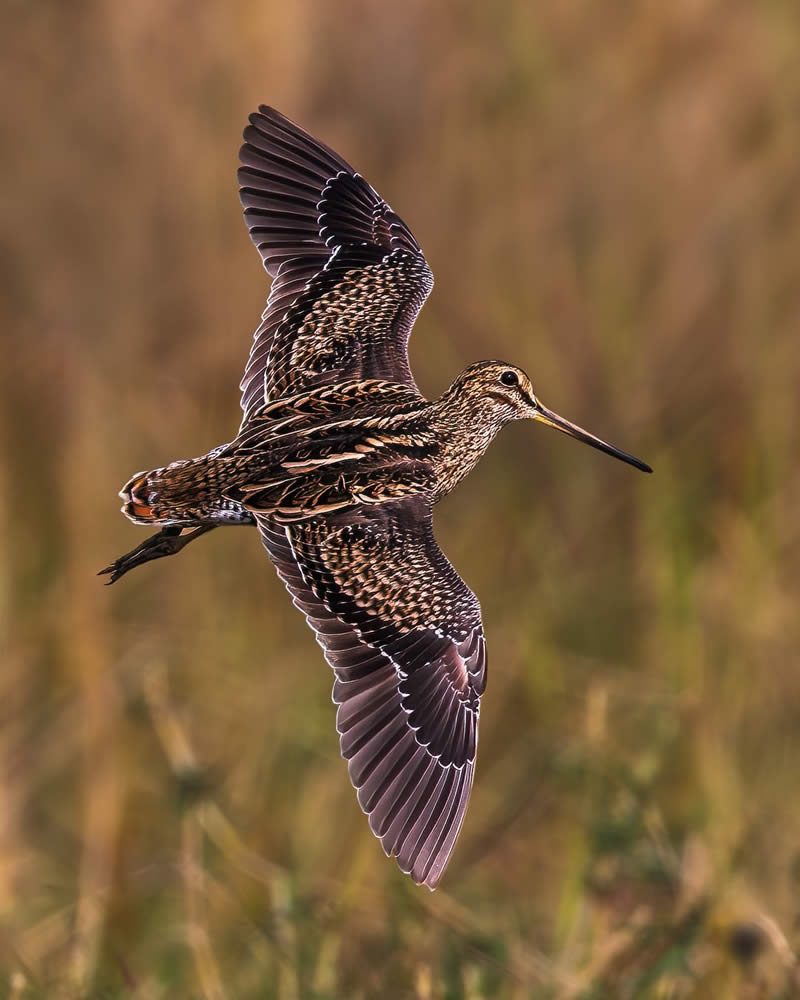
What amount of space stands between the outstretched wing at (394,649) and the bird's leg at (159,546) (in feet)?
0.56

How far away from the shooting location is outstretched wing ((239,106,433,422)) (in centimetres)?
411

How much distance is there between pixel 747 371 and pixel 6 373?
2.68 metres

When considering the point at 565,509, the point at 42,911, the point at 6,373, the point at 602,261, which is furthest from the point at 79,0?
the point at 42,911

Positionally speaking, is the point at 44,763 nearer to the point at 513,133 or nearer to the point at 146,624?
the point at 146,624

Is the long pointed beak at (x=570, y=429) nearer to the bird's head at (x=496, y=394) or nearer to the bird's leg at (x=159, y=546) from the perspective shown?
the bird's head at (x=496, y=394)

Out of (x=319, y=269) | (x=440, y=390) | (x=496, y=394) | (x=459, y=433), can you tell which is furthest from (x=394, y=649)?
(x=440, y=390)

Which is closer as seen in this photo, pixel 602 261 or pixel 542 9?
pixel 602 261

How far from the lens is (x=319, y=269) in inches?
172

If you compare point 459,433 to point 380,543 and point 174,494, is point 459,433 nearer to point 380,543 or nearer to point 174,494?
point 380,543

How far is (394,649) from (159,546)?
1.77ft

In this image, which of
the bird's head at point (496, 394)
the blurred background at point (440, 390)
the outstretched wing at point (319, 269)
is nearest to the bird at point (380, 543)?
the bird's head at point (496, 394)

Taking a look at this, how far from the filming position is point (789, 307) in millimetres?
6508

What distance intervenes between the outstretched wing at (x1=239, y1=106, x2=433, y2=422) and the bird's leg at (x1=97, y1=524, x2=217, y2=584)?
0.33 metres

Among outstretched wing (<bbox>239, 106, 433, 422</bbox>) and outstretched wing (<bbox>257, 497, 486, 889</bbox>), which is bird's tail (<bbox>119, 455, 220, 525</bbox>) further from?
outstretched wing (<bbox>239, 106, 433, 422</bbox>)
